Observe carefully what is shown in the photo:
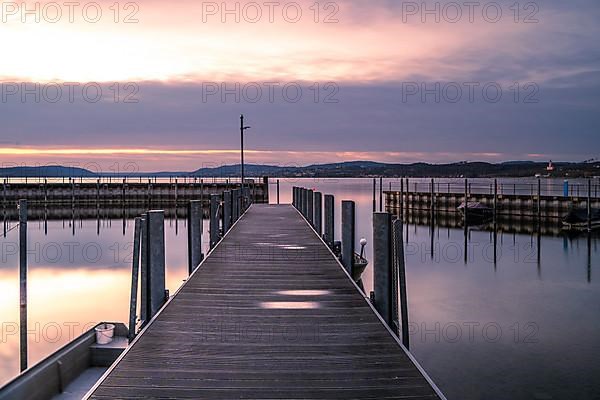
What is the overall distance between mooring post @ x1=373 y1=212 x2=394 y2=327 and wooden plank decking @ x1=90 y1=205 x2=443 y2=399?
0.20 meters

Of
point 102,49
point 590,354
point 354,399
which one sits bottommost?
point 590,354

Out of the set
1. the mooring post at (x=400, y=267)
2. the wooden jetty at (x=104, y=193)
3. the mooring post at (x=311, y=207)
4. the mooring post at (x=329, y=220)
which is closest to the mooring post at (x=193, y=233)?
the mooring post at (x=329, y=220)

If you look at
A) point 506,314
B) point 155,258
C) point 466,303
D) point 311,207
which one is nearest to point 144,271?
point 155,258

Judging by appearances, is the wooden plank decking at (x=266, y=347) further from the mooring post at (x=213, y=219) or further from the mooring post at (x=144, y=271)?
the mooring post at (x=213, y=219)

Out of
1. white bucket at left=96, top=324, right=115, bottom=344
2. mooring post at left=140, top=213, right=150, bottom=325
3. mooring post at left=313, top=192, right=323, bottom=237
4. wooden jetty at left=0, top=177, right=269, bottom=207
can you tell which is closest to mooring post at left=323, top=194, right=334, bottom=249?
mooring post at left=313, top=192, right=323, bottom=237

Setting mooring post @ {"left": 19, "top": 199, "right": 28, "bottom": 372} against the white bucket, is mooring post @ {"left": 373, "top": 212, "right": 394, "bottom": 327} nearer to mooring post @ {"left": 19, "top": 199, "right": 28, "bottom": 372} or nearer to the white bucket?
the white bucket

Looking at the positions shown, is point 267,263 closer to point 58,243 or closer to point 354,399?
point 354,399

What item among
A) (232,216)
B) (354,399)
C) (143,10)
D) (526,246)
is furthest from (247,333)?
(526,246)

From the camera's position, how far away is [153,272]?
6.71m

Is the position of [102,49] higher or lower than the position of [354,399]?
higher

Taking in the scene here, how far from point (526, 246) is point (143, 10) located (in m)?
23.6

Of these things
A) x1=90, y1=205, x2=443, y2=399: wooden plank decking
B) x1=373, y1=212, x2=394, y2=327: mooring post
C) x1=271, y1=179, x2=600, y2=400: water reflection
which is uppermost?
x1=373, y1=212, x2=394, y2=327: mooring post

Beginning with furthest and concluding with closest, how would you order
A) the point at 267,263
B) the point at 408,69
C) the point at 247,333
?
1. the point at 408,69
2. the point at 267,263
3. the point at 247,333

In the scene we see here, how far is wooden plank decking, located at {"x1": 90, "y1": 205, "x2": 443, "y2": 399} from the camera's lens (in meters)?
3.92
